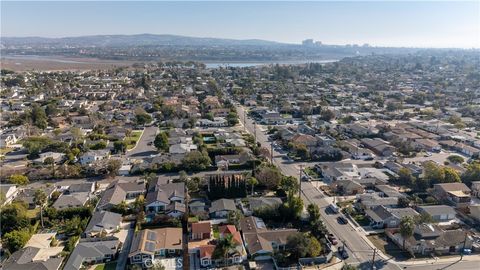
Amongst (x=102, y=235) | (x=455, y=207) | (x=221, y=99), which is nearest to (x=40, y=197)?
(x=102, y=235)

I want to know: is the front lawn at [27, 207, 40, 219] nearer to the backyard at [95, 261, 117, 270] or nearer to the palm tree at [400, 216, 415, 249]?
the backyard at [95, 261, 117, 270]

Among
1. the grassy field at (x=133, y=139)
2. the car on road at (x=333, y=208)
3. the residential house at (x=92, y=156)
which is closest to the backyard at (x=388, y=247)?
the car on road at (x=333, y=208)

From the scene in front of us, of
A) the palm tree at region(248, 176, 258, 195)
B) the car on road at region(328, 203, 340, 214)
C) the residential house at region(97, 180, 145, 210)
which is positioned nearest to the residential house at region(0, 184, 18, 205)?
the residential house at region(97, 180, 145, 210)

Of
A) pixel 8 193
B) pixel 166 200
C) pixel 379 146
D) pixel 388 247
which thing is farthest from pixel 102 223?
pixel 379 146

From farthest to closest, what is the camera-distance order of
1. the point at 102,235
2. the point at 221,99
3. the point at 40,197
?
1. the point at 221,99
2. the point at 40,197
3. the point at 102,235

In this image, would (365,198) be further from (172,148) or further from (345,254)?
(172,148)

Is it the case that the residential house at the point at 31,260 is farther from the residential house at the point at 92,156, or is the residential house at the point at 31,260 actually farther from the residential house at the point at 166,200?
the residential house at the point at 92,156
